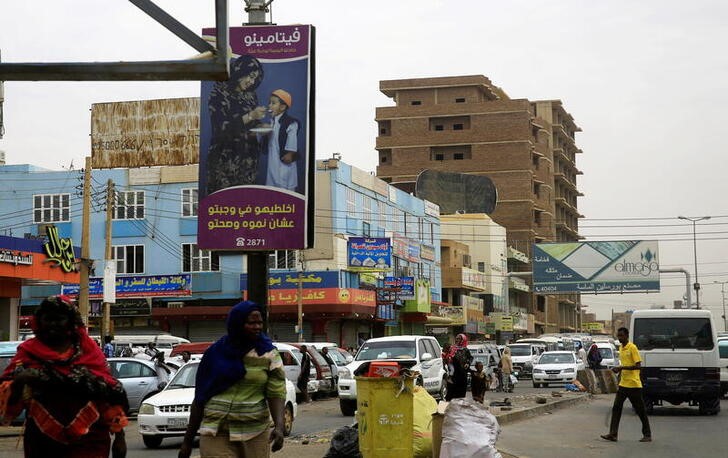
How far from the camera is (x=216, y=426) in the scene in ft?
24.1

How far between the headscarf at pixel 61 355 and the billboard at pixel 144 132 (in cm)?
5234

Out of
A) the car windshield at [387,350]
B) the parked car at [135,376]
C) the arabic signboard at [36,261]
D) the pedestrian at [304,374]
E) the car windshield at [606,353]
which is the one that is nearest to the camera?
the parked car at [135,376]

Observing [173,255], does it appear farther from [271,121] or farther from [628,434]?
[271,121]

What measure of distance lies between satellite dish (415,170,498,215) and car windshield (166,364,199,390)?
79.1 m

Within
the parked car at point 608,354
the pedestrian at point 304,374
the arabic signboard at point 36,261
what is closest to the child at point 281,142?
the pedestrian at point 304,374

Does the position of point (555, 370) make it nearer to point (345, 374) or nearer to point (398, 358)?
point (398, 358)

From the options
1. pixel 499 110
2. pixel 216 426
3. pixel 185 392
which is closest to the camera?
pixel 216 426

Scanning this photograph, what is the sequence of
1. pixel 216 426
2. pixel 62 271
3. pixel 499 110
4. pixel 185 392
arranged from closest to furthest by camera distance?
pixel 216 426, pixel 185 392, pixel 62 271, pixel 499 110

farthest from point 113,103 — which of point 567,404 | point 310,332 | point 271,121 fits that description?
point 271,121

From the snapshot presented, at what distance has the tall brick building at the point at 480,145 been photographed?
11338 centimetres

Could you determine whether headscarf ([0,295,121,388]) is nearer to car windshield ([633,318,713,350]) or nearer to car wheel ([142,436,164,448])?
car wheel ([142,436,164,448])

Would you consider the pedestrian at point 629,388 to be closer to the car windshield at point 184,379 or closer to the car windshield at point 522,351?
the car windshield at point 184,379

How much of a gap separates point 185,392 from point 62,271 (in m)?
22.3

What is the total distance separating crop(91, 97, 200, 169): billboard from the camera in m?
58.8
